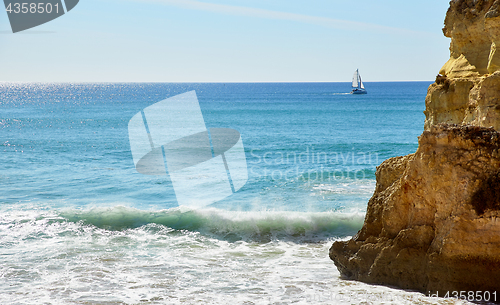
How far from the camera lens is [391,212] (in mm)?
6492

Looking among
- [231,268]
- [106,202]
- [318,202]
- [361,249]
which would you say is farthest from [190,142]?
[361,249]

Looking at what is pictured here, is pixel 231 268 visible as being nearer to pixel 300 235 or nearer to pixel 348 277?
pixel 348 277

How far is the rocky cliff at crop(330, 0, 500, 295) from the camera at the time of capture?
18.6 feet

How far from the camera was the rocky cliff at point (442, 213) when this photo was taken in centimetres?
566

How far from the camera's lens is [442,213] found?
19.6 feet

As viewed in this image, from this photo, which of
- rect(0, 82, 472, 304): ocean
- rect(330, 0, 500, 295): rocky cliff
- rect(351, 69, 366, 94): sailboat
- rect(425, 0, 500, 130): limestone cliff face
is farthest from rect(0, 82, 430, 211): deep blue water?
rect(351, 69, 366, 94): sailboat

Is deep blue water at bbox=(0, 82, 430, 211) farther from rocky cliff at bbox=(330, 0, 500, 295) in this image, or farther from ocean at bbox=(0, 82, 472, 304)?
rocky cliff at bbox=(330, 0, 500, 295)

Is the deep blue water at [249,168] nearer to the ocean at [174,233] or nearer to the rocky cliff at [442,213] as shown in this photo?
the ocean at [174,233]

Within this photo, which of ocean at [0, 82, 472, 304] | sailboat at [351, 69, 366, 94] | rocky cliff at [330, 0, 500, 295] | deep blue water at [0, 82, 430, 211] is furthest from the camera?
sailboat at [351, 69, 366, 94]

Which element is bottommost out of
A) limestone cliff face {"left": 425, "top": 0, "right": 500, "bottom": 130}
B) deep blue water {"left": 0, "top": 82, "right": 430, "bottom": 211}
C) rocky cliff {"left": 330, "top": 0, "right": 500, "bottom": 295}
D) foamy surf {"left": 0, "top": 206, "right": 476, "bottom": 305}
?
deep blue water {"left": 0, "top": 82, "right": 430, "bottom": 211}

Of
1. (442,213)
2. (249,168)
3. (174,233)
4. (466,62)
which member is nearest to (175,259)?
(174,233)

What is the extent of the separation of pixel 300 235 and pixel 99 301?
5332 millimetres

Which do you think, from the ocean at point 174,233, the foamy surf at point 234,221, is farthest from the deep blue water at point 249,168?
the foamy surf at point 234,221

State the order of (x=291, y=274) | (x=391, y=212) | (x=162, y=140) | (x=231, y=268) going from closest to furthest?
1. (x=391, y=212)
2. (x=291, y=274)
3. (x=231, y=268)
4. (x=162, y=140)
